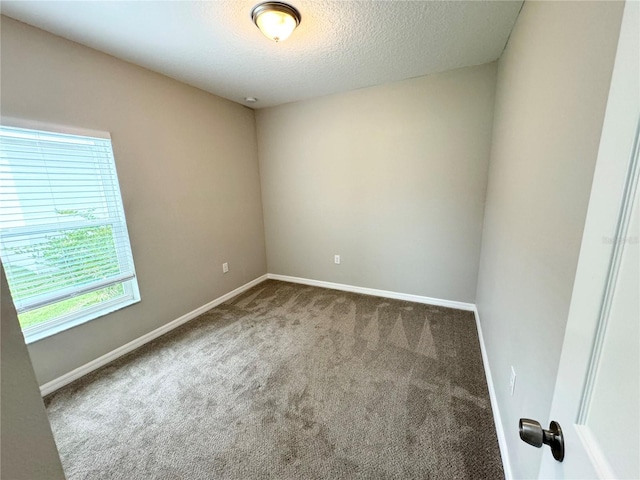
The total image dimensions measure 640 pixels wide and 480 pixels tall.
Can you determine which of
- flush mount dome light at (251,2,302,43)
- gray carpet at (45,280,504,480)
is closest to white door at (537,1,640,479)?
gray carpet at (45,280,504,480)

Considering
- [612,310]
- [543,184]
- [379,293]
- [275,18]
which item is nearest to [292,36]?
[275,18]

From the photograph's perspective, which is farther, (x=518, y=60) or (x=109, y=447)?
(x=518, y=60)

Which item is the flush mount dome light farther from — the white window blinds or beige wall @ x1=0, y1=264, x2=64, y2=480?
beige wall @ x1=0, y1=264, x2=64, y2=480

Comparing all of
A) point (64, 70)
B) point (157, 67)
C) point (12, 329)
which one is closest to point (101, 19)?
point (64, 70)

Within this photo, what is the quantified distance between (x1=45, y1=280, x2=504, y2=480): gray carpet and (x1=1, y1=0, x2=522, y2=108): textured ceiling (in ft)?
7.94

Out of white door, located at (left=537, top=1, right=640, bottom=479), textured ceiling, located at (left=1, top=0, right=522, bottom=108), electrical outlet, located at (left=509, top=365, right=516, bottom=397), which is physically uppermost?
textured ceiling, located at (left=1, top=0, right=522, bottom=108)

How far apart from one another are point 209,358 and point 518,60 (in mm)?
3020

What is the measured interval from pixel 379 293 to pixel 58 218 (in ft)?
10.1

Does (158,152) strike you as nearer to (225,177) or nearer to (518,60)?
(225,177)

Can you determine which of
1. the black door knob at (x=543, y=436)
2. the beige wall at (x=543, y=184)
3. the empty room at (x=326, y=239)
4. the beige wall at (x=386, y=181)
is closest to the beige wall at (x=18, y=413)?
the empty room at (x=326, y=239)

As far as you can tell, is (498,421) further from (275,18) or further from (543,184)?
(275,18)

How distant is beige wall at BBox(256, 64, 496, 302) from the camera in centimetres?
257

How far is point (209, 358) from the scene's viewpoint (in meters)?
2.20

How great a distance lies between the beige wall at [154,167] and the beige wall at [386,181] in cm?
57
